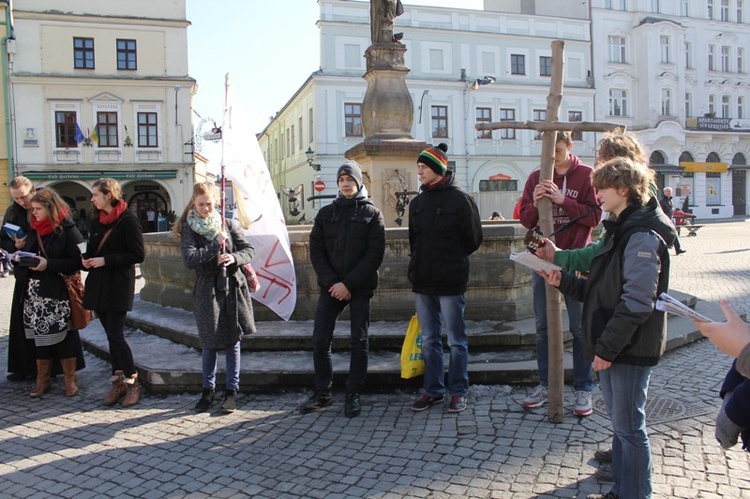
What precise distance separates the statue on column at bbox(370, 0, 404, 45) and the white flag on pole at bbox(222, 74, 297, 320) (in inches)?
163

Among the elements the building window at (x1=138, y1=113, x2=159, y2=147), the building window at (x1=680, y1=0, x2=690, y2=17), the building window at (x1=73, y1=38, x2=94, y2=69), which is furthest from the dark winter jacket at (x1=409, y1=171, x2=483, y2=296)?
the building window at (x1=680, y1=0, x2=690, y2=17)

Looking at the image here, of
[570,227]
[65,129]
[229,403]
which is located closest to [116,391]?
[229,403]

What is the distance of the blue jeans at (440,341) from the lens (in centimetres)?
466

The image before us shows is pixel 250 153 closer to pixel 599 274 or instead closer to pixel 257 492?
pixel 257 492

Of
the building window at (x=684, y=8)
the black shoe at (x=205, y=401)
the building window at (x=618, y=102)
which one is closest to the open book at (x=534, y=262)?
the black shoe at (x=205, y=401)

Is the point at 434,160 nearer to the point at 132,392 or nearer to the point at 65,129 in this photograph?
the point at 132,392

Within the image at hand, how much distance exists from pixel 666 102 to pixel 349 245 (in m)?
45.5

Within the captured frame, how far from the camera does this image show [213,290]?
15.8 feet

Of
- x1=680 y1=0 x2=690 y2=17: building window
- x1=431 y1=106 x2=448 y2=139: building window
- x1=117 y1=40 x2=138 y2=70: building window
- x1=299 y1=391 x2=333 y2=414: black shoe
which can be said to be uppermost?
x1=680 y1=0 x2=690 y2=17: building window

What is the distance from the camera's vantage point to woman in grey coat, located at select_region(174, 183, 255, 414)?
4.77 meters

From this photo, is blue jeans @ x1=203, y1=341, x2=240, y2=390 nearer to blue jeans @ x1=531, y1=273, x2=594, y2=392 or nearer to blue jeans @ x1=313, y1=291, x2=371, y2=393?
blue jeans @ x1=313, y1=291, x2=371, y2=393

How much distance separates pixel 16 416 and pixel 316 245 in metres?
2.75

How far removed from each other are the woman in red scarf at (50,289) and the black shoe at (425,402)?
9.99 feet

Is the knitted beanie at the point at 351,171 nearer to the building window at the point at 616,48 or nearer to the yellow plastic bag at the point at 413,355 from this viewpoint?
the yellow plastic bag at the point at 413,355
